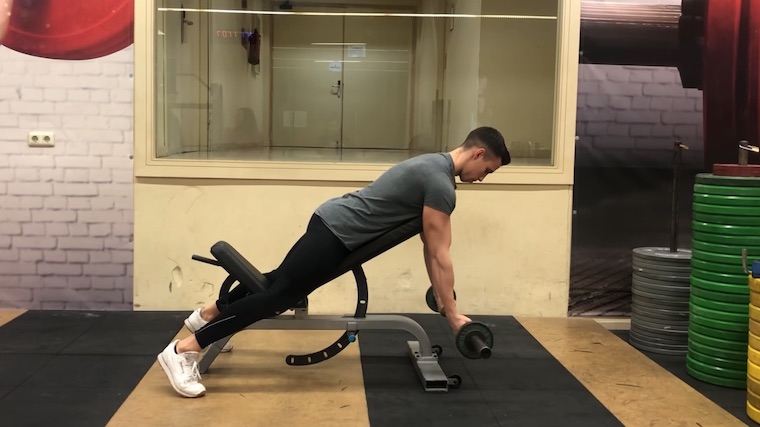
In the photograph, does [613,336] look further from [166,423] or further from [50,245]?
[50,245]

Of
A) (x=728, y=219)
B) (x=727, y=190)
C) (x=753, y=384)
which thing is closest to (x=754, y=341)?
(x=753, y=384)

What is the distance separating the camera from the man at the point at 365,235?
2.73 meters

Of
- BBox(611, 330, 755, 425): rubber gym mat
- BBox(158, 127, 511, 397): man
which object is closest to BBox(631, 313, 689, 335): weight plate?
BBox(611, 330, 755, 425): rubber gym mat

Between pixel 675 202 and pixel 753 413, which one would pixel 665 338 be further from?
pixel 753 413

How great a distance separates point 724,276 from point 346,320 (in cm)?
165

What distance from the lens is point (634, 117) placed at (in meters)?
4.05

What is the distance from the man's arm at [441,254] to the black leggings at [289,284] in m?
0.35

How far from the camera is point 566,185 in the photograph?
4.11 metres

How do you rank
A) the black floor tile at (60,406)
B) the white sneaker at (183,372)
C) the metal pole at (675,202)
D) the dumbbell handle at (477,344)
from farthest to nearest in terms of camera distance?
1. the metal pole at (675,202)
2. the white sneaker at (183,372)
3. the dumbbell handle at (477,344)
4. the black floor tile at (60,406)

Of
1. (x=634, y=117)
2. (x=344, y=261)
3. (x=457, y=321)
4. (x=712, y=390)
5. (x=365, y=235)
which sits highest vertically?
(x=634, y=117)

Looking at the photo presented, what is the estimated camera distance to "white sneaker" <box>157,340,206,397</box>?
8.82ft

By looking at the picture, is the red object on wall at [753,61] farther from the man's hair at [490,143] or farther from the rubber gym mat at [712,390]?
the man's hair at [490,143]

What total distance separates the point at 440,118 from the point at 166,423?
2928mm

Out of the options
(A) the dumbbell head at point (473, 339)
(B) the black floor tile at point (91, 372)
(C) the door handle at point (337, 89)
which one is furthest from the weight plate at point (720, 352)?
(C) the door handle at point (337, 89)
